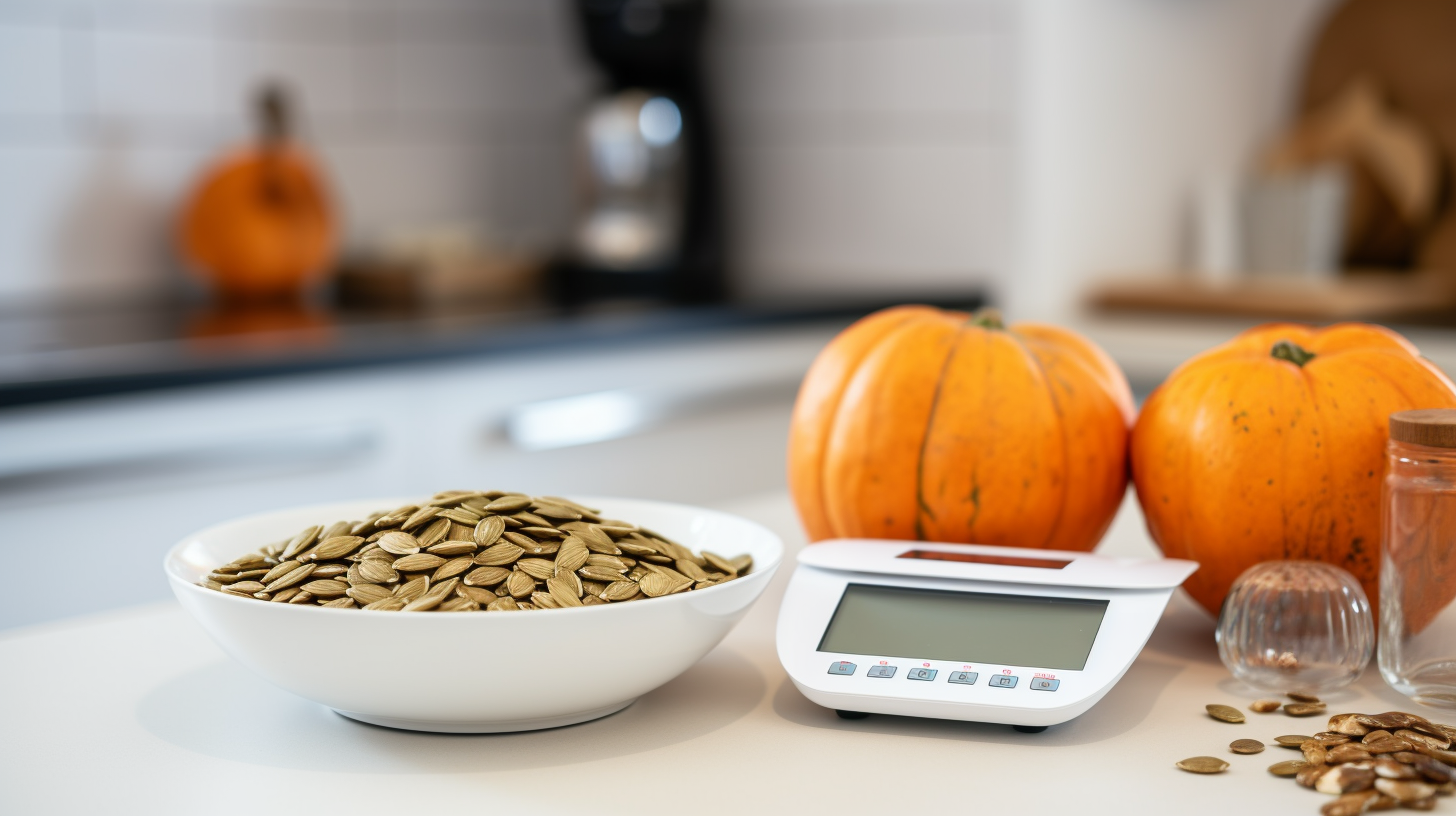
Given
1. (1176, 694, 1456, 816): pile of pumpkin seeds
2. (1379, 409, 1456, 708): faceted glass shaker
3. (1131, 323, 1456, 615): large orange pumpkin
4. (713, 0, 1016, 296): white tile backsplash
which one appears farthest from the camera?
(713, 0, 1016, 296): white tile backsplash

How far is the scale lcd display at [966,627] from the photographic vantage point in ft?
2.34

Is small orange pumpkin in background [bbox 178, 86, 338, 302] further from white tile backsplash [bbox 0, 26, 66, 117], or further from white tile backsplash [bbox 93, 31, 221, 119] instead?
white tile backsplash [bbox 0, 26, 66, 117]

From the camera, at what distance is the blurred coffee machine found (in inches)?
97.1

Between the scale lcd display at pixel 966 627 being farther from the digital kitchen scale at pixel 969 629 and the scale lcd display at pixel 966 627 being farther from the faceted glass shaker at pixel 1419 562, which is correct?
the faceted glass shaker at pixel 1419 562

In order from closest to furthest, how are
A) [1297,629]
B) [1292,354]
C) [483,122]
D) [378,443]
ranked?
[1297,629] < [1292,354] < [378,443] < [483,122]

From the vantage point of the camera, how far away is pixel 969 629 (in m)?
0.74

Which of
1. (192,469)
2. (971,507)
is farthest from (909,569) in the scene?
(192,469)

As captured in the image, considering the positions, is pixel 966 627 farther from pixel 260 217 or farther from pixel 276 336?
pixel 260 217

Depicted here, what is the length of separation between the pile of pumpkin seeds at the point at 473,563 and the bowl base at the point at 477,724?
0.06 metres

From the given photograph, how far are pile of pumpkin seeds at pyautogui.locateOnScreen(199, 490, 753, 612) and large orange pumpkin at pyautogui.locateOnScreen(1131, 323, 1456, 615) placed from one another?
11.3 inches

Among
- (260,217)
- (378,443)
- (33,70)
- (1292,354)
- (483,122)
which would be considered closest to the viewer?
(1292,354)

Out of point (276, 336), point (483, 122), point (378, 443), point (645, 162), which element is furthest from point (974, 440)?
point (483, 122)

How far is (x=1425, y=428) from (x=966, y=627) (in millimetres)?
242

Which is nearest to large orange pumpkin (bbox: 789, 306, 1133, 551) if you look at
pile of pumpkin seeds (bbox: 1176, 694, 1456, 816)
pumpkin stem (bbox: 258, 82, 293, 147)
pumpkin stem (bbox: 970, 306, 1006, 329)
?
pumpkin stem (bbox: 970, 306, 1006, 329)
